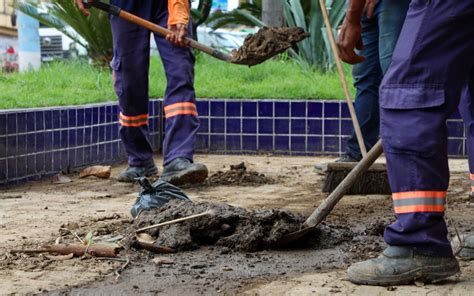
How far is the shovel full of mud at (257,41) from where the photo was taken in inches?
234

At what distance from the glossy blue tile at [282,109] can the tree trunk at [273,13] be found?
113 inches

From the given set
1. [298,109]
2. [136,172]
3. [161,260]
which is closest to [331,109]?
[298,109]

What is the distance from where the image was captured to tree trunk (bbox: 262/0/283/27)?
10.8m

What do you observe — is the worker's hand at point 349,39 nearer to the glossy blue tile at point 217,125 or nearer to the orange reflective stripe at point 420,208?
the orange reflective stripe at point 420,208

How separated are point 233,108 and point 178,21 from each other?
2135 mm

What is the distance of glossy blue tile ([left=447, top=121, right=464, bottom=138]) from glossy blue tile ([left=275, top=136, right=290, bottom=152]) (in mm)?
1279

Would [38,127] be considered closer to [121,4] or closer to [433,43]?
[121,4]

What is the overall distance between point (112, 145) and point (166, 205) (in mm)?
3238

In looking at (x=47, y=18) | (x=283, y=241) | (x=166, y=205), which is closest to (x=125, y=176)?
(x=166, y=205)

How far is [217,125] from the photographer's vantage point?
8.18 metres

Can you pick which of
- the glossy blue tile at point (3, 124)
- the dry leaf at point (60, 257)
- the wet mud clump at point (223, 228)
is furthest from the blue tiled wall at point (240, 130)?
the dry leaf at point (60, 257)

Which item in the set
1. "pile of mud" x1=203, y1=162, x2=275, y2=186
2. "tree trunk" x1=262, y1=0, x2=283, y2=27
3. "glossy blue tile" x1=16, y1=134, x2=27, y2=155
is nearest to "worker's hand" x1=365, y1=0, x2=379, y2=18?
"pile of mud" x1=203, y1=162, x2=275, y2=186

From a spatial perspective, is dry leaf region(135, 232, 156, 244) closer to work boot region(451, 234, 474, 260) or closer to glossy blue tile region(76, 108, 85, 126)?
work boot region(451, 234, 474, 260)

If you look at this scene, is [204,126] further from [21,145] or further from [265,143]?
[21,145]
